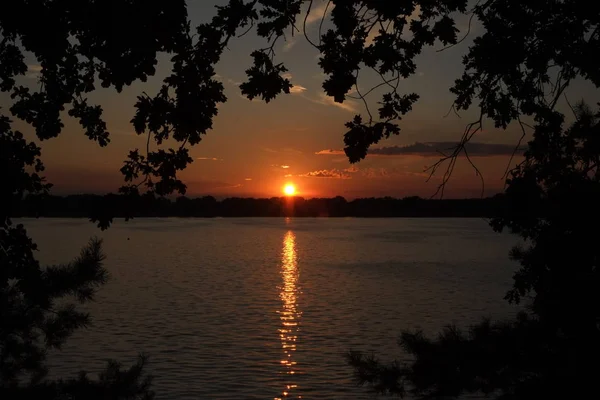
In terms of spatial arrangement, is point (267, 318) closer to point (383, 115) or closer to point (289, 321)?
point (289, 321)

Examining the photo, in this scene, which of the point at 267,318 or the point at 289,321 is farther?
the point at 267,318

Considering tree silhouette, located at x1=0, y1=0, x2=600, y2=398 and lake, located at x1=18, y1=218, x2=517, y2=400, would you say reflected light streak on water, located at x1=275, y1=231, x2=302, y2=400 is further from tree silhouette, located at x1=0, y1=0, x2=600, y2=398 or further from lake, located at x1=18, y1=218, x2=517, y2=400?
tree silhouette, located at x1=0, y1=0, x2=600, y2=398

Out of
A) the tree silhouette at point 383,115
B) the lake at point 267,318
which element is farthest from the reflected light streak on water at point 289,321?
the tree silhouette at point 383,115

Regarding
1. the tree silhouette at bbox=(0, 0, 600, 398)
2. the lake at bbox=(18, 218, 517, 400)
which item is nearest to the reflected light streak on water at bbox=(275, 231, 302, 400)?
the lake at bbox=(18, 218, 517, 400)

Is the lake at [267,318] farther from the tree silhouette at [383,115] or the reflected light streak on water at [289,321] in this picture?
the tree silhouette at [383,115]

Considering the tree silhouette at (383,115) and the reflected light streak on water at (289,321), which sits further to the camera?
the reflected light streak on water at (289,321)

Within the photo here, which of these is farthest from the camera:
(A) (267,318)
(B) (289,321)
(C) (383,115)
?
(A) (267,318)

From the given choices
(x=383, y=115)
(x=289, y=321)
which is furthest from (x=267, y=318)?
(x=383, y=115)

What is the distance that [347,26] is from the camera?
7.76 m

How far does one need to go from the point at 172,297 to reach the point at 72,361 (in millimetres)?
20552

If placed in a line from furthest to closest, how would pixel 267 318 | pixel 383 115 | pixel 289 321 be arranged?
pixel 267 318 → pixel 289 321 → pixel 383 115

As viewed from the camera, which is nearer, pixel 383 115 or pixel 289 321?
pixel 383 115

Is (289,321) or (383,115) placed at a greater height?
(383,115)

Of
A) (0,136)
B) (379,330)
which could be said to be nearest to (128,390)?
(0,136)
